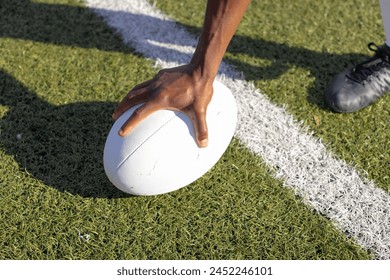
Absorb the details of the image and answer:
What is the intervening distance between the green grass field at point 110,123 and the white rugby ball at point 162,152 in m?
0.19

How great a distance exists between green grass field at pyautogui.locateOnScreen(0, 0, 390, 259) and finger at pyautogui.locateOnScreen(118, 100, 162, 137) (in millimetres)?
390

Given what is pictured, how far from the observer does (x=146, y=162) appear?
8.07 feet

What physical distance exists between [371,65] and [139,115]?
61.3 inches

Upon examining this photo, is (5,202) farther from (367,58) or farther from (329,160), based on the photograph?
(367,58)

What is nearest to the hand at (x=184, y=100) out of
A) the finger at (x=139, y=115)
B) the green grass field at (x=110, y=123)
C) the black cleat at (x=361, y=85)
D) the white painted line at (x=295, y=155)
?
the finger at (x=139, y=115)

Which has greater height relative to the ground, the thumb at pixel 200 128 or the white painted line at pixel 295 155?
the thumb at pixel 200 128

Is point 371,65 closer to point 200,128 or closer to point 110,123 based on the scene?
point 200,128

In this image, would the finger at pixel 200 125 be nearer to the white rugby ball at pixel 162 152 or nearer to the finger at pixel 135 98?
the white rugby ball at pixel 162 152

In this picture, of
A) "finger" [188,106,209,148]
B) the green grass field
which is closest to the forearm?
"finger" [188,106,209,148]

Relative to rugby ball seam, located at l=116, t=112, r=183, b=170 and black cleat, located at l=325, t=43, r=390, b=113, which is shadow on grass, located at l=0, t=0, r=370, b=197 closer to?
black cleat, located at l=325, t=43, r=390, b=113

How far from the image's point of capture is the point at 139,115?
247cm

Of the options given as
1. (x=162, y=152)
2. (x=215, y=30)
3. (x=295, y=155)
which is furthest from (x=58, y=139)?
(x=295, y=155)

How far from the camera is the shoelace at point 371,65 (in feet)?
10.7

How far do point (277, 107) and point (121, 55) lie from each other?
0.99 meters
